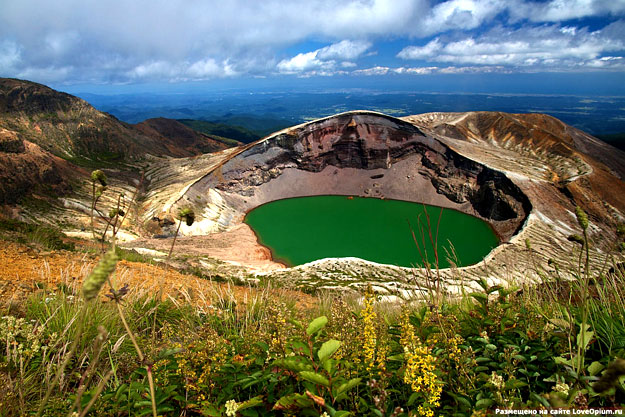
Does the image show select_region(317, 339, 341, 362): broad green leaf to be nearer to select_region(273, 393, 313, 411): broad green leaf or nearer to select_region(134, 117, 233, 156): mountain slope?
select_region(273, 393, 313, 411): broad green leaf

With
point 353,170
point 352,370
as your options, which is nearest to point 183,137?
point 353,170

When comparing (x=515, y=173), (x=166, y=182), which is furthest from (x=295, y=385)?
(x=166, y=182)

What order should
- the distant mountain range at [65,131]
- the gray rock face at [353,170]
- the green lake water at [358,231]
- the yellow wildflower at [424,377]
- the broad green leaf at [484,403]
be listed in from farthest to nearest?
the distant mountain range at [65,131], the gray rock face at [353,170], the green lake water at [358,231], the broad green leaf at [484,403], the yellow wildflower at [424,377]

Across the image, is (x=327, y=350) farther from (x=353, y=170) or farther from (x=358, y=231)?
(x=353, y=170)

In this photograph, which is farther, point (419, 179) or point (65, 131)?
point (65, 131)

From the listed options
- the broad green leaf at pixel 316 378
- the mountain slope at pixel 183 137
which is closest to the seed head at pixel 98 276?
the broad green leaf at pixel 316 378

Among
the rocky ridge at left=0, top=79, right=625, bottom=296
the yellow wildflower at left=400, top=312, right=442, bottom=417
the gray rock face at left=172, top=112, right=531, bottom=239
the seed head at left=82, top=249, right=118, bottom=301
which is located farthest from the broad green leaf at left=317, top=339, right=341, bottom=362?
Result: the gray rock face at left=172, top=112, right=531, bottom=239

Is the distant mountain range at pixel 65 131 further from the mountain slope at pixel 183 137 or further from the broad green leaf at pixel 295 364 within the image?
the broad green leaf at pixel 295 364

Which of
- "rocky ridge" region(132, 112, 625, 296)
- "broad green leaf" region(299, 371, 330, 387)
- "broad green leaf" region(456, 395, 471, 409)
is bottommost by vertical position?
"rocky ridge" region(132, 112, 625, 296)
